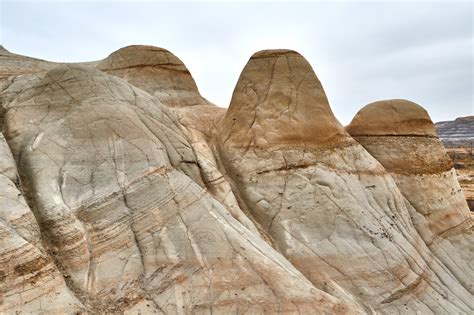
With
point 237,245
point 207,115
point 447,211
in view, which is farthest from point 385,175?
point 237,245

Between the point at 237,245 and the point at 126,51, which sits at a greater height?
the point at 126,51

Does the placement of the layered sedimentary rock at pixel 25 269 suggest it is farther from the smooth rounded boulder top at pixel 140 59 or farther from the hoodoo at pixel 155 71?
the smooth rounded boulder top at pixel 140 59

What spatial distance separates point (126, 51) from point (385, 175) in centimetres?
964

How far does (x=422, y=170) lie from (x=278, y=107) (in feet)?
17.4

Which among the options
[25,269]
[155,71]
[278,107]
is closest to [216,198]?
[278,107]

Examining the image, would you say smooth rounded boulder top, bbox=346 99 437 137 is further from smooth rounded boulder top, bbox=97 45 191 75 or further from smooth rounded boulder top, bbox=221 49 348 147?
smooth rounded boulder top, bbox=97 45 191 75

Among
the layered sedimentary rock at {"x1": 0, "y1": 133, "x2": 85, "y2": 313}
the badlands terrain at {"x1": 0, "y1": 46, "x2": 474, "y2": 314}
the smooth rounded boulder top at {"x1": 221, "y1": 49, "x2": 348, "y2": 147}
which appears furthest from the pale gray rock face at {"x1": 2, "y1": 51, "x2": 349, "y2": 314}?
the smooth rounded boulder top at {"x1": 221, "y1": 49, "x2": 348, "y2": 147}

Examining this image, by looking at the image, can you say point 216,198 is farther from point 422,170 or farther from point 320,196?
point 422,170

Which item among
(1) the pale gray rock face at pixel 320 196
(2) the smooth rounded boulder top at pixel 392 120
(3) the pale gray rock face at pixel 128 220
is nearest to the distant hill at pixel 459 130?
(2) the smooth rounded boulder top at pixel 392 120

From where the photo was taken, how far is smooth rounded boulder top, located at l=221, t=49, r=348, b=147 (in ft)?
42.0

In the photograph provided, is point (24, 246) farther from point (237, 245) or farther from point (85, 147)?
point (237, 245)

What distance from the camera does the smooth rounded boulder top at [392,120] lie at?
50.3ft

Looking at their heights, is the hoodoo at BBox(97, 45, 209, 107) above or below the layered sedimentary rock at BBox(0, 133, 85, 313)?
above

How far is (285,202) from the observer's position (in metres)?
11.8
